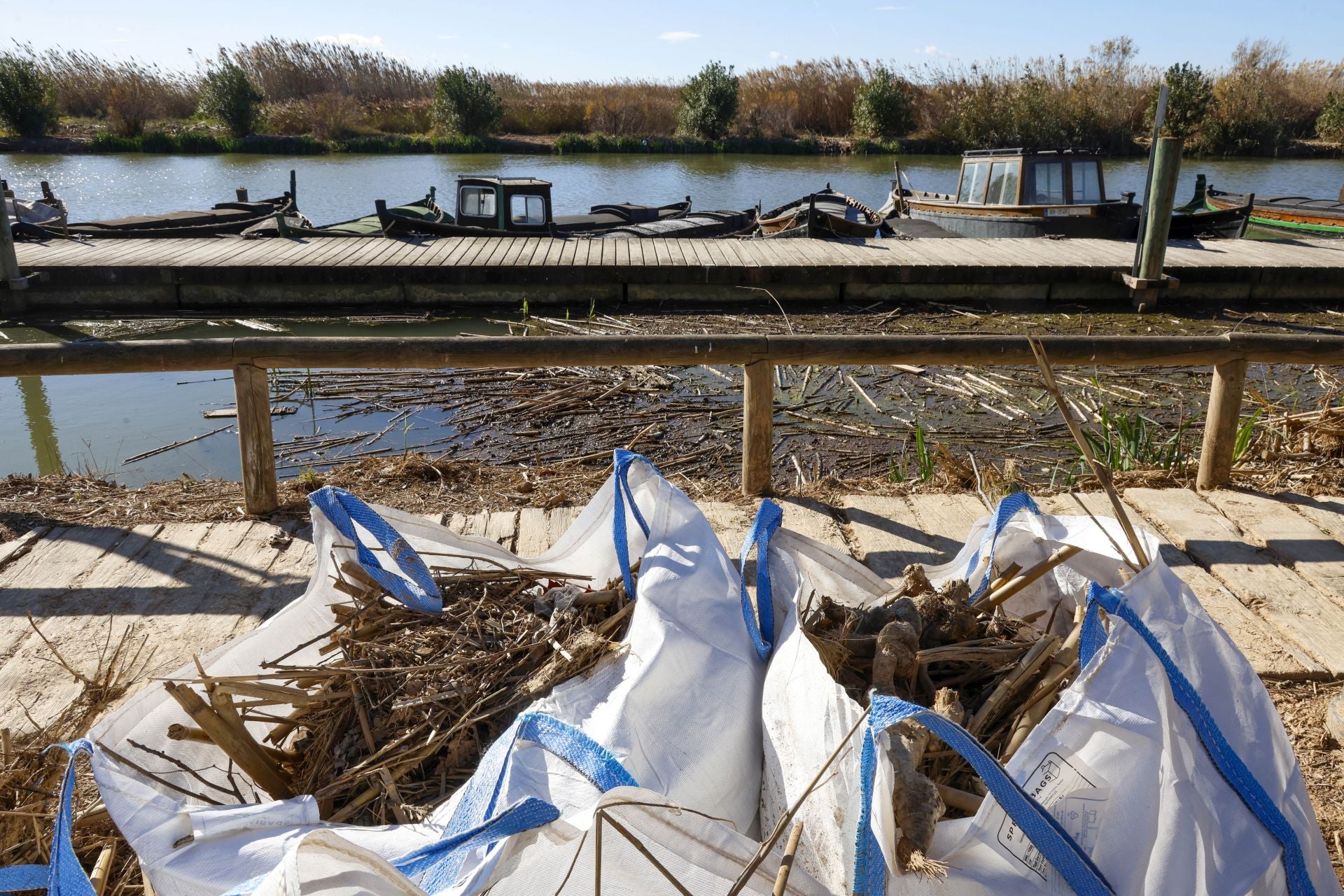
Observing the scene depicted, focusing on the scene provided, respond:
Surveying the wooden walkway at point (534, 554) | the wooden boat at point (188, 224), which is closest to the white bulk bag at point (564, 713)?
the wooden walkway at point (534, 554)

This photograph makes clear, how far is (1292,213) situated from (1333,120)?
68.0ft

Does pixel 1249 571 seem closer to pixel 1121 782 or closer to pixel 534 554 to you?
pixel 1121 782

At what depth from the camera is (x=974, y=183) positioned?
14.0m

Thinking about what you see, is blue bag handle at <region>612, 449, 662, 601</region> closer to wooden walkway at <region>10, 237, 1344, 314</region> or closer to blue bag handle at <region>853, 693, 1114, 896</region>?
blue bag handle at <region>853, 693, 1114, 896</region>

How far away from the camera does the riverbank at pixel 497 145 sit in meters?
31.2

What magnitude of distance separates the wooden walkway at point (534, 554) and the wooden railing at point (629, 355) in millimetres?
400

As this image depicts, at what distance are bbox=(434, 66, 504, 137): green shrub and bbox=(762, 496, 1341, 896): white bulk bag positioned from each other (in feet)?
121

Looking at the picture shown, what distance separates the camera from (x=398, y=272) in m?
11.0

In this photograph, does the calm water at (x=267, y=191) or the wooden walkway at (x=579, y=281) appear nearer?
the calm water at (x=267, y=191)

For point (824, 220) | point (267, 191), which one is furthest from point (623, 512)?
point (267, 191)

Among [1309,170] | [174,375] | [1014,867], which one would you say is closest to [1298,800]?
[1014,867]

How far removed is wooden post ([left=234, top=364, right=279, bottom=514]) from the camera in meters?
3.61

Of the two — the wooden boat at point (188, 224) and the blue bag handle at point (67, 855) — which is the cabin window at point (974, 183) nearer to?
the wooden boat at point (188, 224)

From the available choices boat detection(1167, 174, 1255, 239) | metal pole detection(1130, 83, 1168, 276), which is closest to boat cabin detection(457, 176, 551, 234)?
metal pole detection(1130, 83, 1168, 276)
